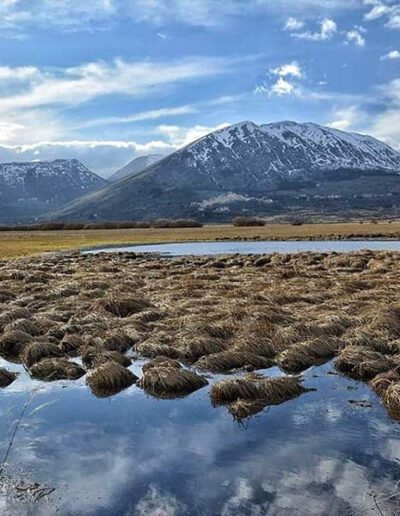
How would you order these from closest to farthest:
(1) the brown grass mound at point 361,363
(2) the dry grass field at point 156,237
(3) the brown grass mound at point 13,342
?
1. (1) the brown grass mound at point 361,363
2. (3) the brown grass mound at point 13,342
3. (2) the dry grass field at point 156,237

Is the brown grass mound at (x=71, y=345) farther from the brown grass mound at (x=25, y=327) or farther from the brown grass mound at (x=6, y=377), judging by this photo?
the brown grass mound at (x=6, y=377)

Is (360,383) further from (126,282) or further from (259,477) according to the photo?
(126,282)

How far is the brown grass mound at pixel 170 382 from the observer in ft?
49.9

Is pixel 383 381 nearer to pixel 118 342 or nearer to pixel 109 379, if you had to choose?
pixel 109 379

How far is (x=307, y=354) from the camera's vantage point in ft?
58.6

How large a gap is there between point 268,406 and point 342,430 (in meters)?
2.15

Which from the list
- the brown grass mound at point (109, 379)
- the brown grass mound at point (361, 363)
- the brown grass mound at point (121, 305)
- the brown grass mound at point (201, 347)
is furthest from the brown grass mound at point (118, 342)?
the brown grass mound at point (361, 363)

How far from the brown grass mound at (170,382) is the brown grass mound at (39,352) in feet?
13.8

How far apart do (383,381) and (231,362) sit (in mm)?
4417

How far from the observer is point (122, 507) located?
925 cm

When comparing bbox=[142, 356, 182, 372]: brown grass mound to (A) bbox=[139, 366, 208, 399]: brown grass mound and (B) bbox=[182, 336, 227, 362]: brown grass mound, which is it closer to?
(A) bbox=[139, 366, 208, 399]: brown grass mound

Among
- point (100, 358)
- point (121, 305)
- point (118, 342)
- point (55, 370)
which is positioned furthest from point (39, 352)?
point (121, 305)

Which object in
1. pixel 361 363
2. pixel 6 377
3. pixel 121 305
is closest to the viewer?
pixel 361 363

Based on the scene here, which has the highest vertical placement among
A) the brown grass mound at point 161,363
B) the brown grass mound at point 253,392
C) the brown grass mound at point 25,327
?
the brown grass mound at point 25,327
